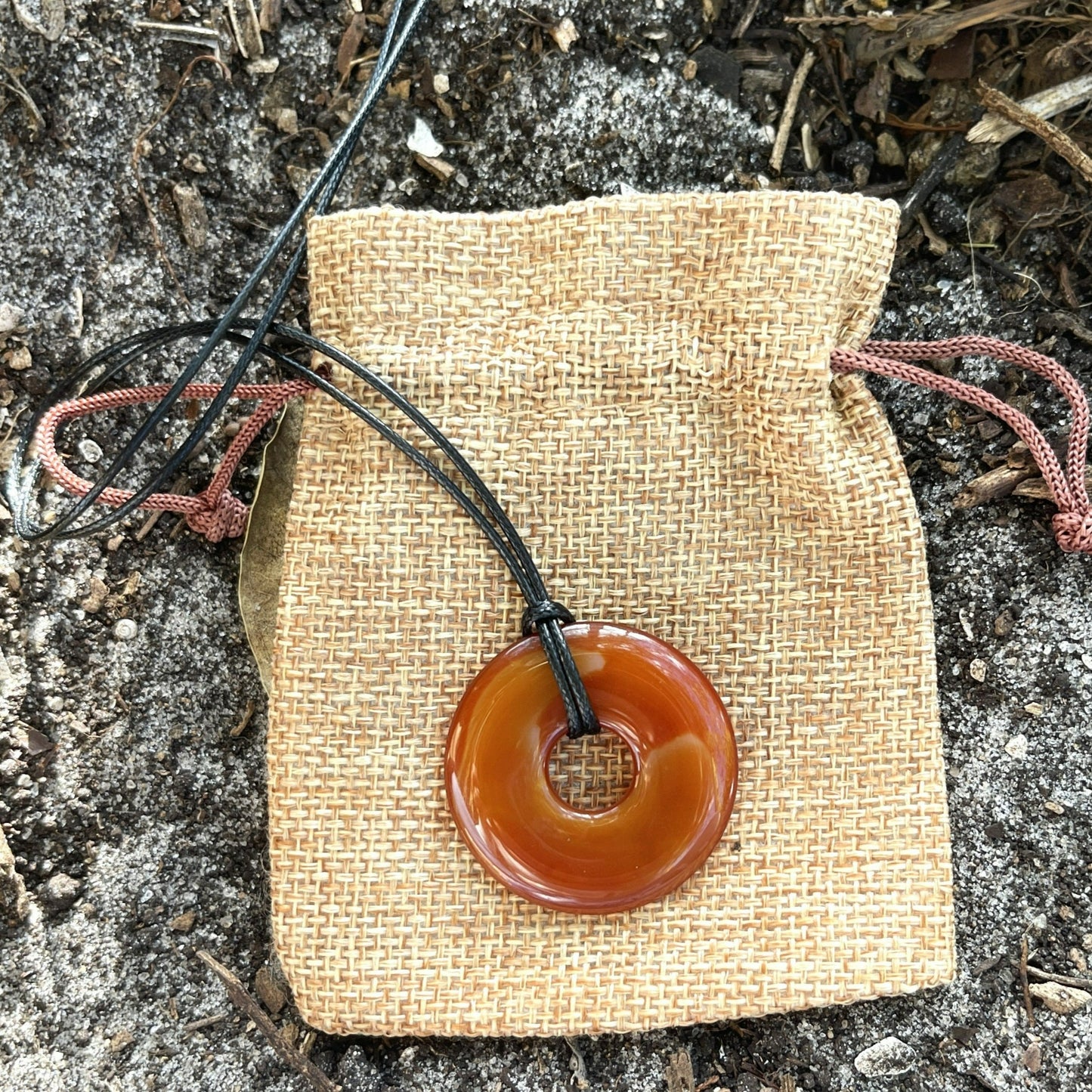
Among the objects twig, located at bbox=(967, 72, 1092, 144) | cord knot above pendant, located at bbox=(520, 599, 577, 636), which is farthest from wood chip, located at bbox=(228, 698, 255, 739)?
twig, located at bbox=(967, 72, 1092, 144)

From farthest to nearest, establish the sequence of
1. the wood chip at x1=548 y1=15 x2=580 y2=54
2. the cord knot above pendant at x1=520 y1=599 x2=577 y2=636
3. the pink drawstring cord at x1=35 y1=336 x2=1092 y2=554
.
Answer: the wood chip at x1=548 y1=15 x2=580 y2=54
the pink drawstring cord at x1=35 y1=336 x2=1092 y2=554
the cord knot above pendant at x1=520 y1=599 x2=577 y2=636

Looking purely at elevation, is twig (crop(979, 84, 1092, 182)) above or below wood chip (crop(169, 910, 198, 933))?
→ above

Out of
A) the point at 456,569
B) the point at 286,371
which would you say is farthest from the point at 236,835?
the point at 286,371

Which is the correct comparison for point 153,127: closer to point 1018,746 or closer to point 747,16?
point 747,16

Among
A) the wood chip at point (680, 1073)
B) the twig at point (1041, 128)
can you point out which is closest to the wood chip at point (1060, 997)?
the wood chip at point (680, 1073)

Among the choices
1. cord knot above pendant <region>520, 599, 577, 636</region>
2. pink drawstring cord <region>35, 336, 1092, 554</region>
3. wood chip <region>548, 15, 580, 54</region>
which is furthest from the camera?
wood chip <region>548, 15, 580, 54</region>

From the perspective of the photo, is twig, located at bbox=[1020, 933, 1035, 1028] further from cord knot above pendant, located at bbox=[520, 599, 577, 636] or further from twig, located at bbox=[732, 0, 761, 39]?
twig, located at bbox=[732, 0, 761, 39]

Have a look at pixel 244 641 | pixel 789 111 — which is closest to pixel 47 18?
pixel 244 641
